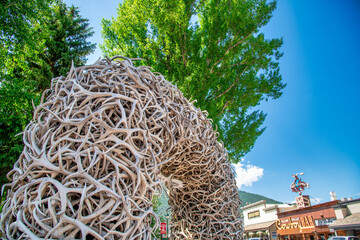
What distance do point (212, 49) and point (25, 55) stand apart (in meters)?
7.33

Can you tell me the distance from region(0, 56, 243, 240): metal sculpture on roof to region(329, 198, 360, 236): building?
58.8 feet

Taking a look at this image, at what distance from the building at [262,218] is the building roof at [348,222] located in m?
9.09

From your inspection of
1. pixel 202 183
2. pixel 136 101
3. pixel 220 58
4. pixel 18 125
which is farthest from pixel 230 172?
pixel 220 58

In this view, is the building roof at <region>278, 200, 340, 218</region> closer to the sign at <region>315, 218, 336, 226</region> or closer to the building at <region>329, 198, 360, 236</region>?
the building at <region>329, 198, 360, 236</region>

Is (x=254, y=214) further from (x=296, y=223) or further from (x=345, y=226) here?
(x=345, y=226)

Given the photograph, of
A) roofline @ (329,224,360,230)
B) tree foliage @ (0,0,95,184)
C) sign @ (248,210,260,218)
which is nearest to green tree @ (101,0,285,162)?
tree foliage @ (0,0,95,184)

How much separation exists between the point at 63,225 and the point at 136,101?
62 cm

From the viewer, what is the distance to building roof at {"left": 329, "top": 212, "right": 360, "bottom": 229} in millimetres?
13691

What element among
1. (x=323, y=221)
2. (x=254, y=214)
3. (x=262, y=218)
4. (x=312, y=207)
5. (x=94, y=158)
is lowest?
(x=94, y=158)

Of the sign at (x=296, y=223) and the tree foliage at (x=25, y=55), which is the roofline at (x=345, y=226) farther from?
the tree foliage at (x=25, y=55)

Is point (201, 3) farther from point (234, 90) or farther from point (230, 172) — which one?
point (230, 172)

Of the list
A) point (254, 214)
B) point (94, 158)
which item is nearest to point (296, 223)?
point (254, 214)

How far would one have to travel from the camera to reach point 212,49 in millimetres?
7461

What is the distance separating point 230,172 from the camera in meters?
2.34
